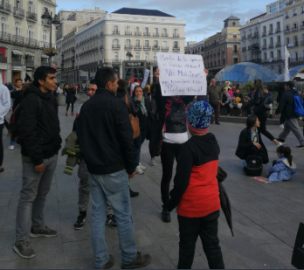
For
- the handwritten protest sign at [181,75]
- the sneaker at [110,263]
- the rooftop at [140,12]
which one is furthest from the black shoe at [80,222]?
the rooftop at [140,12]

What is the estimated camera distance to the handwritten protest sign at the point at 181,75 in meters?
3.97

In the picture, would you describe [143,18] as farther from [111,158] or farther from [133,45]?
[111,158]

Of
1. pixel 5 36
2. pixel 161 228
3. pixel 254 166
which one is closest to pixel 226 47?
pixel 5 36

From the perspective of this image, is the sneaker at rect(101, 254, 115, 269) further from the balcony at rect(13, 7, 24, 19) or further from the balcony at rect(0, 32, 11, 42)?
the balcony at rect(13, 7, 24, 19)

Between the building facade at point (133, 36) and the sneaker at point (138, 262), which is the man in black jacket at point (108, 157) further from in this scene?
the building facade at point (133, 36)

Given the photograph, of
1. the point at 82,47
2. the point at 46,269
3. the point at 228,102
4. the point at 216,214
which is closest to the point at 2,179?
the point at 46,269

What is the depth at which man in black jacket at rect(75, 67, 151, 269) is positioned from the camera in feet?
9.51

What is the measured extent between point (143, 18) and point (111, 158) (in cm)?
8453

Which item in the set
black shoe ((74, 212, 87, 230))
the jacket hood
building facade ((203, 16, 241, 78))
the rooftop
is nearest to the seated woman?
black shoe ((74, 212, 87, 230))

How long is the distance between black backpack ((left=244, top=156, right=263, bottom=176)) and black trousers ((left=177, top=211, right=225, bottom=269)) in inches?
157

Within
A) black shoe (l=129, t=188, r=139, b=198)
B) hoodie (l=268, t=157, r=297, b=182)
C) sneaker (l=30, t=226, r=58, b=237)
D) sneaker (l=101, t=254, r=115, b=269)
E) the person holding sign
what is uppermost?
the person holding sign

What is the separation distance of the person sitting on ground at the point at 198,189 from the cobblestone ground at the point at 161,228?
65cm

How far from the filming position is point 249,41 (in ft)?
264

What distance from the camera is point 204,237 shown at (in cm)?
261
